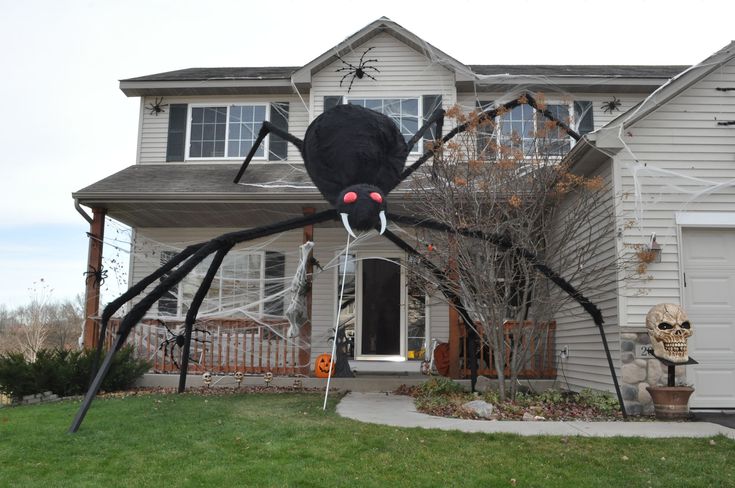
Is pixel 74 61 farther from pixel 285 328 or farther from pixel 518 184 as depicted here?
pixel 518 184

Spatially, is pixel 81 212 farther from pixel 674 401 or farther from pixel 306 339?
pixel 674 401

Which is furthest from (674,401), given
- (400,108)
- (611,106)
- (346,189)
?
(400,108)

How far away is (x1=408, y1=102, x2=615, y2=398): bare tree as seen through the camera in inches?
254

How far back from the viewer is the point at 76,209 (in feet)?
29.3

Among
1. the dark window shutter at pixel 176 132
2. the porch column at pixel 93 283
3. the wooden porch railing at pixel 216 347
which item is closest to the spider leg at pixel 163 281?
the wooden porch railing at pixel 216 347

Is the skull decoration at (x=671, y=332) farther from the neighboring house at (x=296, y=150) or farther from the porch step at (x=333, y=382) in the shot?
the neighboring house at (x=296, y=150)

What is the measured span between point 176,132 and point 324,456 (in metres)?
8.25

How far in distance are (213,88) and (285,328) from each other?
4.80m

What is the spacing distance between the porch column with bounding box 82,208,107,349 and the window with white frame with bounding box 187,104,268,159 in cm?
238

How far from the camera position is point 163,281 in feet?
18.4

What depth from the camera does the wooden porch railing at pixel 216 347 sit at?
8.88 meters

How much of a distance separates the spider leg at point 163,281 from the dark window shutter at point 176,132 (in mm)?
5367

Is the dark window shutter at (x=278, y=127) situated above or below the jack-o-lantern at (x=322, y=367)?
→ above

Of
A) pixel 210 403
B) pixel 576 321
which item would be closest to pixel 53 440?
pixel 210 403
